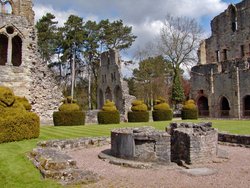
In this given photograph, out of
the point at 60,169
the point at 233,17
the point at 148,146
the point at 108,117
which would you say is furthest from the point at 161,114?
the point at 60,169

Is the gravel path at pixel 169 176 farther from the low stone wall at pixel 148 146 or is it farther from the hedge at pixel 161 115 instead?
the hedge at pixel 161 115

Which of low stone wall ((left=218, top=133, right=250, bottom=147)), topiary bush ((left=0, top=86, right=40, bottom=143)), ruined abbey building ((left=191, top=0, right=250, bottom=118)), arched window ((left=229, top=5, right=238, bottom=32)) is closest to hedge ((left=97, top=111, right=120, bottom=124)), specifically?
topiary bush ((left=0, top=86, right=40, bottom=143))

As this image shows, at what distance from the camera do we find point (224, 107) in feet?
116

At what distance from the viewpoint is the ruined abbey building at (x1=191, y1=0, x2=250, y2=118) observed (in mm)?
31875

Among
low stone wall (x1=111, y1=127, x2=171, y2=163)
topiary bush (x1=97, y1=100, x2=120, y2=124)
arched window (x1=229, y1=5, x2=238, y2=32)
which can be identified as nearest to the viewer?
low stone wall (x1=111, y1=127, x2=171, y2=163)

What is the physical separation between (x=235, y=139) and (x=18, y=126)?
910cm

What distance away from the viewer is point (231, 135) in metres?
13.8

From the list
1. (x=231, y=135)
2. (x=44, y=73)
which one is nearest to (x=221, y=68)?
(x=44, y=73)

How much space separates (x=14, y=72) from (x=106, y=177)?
Result: 60.2 ft

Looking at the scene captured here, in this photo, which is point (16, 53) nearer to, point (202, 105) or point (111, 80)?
point (111, 80)

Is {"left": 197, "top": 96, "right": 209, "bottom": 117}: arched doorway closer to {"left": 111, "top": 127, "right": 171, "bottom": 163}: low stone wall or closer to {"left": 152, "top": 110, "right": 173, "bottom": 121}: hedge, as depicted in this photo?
{"left": 152, "top": 110, "right": 173, "bottom": 121}: hedge

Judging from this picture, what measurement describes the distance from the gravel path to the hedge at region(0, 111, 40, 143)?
350cm

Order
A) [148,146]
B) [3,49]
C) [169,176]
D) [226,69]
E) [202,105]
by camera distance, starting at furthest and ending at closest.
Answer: [202,105] → [226,69] → [3,49] → [148,146] → [169,176]

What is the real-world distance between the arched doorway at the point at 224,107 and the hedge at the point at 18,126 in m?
25.5
